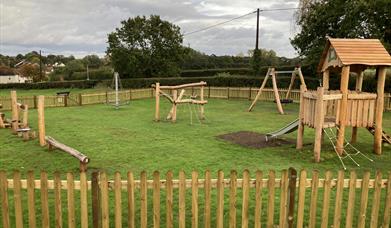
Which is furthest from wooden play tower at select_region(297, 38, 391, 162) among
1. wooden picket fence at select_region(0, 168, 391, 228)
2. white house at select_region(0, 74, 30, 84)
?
white house at select_region(0, 74, 30, 84)

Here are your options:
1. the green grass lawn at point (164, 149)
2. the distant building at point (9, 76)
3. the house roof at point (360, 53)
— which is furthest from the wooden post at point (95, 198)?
the distant building at point (9, 76)

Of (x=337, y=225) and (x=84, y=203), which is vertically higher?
(x=84, y=203)

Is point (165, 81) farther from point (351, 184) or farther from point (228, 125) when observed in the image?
point (351, 184)

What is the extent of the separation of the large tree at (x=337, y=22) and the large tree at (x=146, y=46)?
652 inches

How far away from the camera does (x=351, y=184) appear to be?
4500 mm

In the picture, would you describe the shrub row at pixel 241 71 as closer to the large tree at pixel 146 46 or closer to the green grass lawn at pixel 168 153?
the large tree at pixel 146 46

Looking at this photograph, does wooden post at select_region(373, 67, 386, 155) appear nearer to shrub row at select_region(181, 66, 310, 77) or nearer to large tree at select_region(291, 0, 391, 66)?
large tree at select_region(291, 0, 391, 66)

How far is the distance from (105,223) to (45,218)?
751 mm

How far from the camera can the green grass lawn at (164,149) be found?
Result: 29.7 ft

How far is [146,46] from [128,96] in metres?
13.9

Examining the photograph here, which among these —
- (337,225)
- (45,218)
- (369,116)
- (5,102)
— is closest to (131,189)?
(45,218)

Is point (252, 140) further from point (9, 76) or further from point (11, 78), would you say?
point (9, 76)

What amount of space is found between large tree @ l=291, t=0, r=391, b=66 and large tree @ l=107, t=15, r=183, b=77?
1655 cm

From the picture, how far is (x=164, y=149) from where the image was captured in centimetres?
1089
